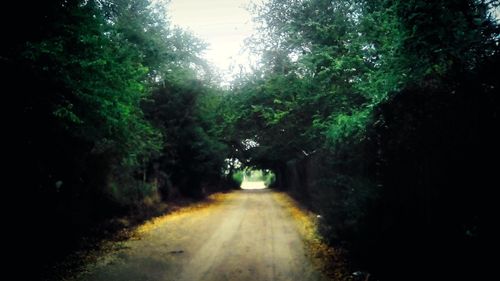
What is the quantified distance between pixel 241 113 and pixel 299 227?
29.9 feet

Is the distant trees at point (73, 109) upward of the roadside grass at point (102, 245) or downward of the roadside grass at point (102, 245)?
upward

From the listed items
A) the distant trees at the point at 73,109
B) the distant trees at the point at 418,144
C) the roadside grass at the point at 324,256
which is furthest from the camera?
the roadside grass at the point at 324,256

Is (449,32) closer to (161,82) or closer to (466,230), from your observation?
(466,230)

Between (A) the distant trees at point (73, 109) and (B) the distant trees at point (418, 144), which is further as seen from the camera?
(A) the distant trees at point (73, 109)

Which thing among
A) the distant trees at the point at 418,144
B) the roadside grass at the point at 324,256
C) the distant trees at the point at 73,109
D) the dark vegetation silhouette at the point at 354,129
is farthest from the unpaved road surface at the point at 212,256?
the distant trees at the point at 73,109

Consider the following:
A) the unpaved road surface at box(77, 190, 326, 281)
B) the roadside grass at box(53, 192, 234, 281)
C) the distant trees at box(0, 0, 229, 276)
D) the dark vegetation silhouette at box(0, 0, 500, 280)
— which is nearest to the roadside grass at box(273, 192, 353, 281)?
the unpaved road surface at box(77, 190, 326, 281)

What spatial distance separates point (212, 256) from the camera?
9969mm

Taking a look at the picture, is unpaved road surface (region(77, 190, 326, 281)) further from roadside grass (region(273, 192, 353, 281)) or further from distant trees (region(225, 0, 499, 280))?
distant trees (region(225, 0, 499, 280))

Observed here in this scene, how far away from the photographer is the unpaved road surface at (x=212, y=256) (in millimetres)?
8188

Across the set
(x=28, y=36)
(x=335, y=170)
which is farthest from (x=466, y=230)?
(x=28, y=36)

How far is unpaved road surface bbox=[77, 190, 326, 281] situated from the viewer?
8.19 metres

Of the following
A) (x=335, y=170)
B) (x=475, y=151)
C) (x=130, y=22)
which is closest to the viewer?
(x=475, y=151)

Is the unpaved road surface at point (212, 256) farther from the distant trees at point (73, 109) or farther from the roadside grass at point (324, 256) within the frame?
the distant trees at point (73, 109)

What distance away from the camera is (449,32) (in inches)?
293
